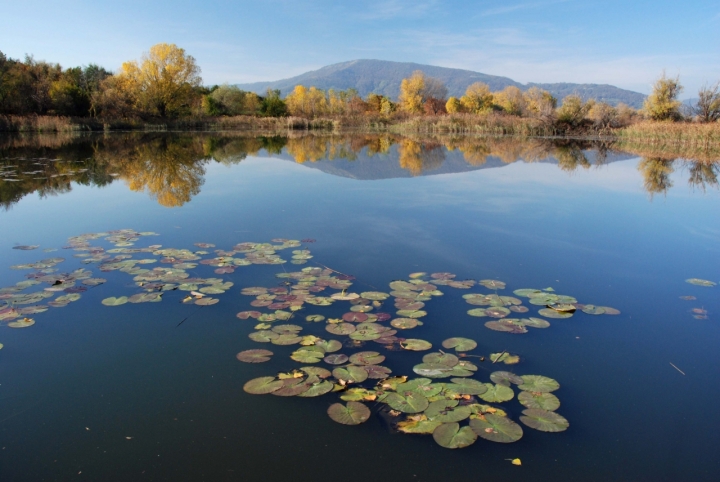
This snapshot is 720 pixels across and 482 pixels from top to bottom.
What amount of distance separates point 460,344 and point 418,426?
2.64 feet

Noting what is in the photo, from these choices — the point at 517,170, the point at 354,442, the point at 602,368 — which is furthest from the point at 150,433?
the point at 517,170

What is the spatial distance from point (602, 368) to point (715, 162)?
1347 centimetres

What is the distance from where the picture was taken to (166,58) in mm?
32094

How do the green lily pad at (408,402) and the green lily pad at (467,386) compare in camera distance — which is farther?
the green lily pad at (467,386)

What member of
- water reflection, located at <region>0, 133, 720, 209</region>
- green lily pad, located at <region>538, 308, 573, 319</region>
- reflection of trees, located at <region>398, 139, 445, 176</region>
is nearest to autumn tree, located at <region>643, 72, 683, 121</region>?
water reflection, located at <region>0, 133, 720, 209</region>

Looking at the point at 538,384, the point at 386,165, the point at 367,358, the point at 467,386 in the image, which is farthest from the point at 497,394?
the point at 386,165

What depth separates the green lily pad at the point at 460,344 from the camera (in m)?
2.63

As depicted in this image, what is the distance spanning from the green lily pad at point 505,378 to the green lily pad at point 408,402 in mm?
429

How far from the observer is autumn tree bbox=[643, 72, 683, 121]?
2484 centimetres

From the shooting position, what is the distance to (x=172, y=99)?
105ft

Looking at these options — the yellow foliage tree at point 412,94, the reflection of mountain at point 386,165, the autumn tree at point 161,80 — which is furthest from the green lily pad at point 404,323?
the yellow foliage tree at point 412,94

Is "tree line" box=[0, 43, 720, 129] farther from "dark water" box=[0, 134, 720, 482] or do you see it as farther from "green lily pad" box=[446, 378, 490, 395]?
"green lily pad" box=[446, 378, 490, 395]

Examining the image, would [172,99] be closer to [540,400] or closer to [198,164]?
[198,164]

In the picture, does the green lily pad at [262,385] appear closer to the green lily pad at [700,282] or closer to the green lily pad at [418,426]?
the green lily pad at [418,426]
